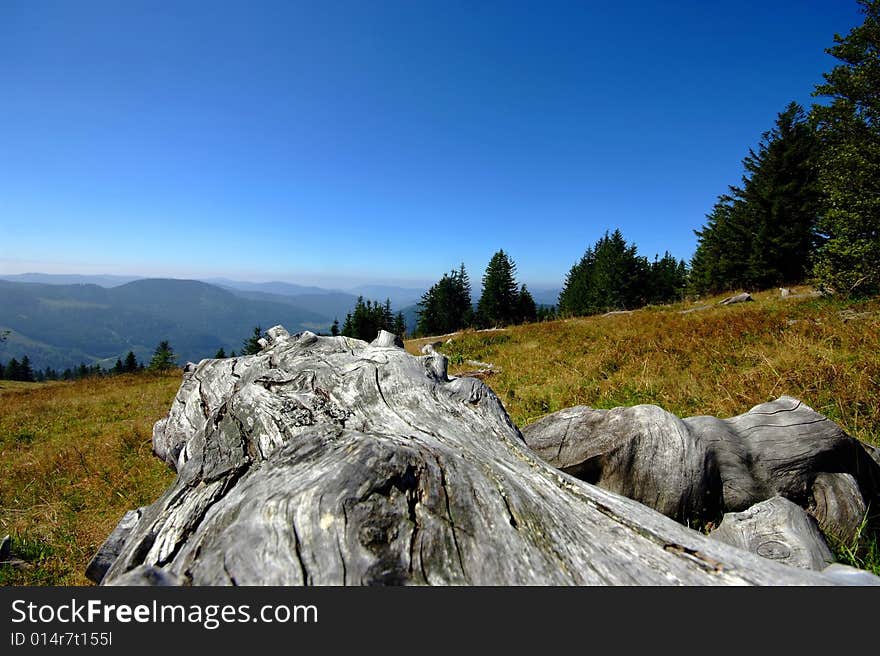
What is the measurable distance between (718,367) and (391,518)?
24.9ft

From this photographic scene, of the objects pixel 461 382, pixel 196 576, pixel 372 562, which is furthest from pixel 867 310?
pixel 196 576

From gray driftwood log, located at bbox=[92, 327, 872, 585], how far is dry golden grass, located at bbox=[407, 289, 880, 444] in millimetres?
3846

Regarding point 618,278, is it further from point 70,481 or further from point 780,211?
point 70,481

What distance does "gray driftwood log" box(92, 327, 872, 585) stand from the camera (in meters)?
1.88

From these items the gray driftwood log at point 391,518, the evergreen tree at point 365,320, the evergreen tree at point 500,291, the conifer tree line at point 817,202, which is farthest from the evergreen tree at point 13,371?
the conifer tree line at point 817,202

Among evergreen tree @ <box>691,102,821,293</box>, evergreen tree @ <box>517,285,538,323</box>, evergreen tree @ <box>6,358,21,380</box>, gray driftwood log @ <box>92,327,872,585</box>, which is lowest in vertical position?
evergreen tree @ <box>6,358,21,380</box>

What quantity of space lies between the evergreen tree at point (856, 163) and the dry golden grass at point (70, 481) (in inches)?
Result: 731

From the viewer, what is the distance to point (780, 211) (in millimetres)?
25406

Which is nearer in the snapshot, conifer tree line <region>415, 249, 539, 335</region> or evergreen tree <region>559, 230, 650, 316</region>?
evergreen tree <region>559, 230, 650, 316</region>

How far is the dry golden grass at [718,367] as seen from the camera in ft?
17.3

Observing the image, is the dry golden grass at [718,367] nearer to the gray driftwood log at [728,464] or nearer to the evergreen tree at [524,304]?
the gray driftwood log at [728,464]

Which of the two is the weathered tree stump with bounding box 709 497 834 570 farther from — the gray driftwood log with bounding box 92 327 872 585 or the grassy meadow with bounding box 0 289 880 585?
the gray driftwood log with bounding box 92 327 872 585

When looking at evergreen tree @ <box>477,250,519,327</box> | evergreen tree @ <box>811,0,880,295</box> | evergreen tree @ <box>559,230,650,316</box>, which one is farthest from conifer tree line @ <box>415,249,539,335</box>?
evergreen tree @ <box>811,0,880,295</box>
